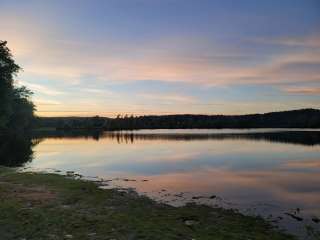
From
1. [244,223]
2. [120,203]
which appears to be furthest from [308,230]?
[120,203]

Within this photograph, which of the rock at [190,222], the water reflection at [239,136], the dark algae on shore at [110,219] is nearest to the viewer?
the dark algae on shore at [110,219]

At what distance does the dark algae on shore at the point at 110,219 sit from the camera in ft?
34.6

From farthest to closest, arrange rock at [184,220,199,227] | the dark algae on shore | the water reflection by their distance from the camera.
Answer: the water reflection < rock at [184,220,199,227] < the dark algae on shore

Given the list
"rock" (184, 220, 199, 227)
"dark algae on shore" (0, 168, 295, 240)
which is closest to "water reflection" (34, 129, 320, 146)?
"dark algae on shore" (0, 168, 295, 240)

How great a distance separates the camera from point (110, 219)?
12.3 m

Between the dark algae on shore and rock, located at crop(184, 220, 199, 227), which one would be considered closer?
the dark algae on shore

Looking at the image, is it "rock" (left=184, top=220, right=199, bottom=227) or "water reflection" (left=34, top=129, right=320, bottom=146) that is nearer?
"rock" (left=184, top=220, right=199, bottom=227)

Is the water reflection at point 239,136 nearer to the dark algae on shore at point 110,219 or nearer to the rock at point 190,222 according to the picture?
the dark algae on shore at point 110,219

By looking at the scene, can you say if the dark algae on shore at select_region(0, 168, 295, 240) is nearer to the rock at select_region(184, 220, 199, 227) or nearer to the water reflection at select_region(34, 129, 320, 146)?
the rock at select_region(184, 220, 199, 227)

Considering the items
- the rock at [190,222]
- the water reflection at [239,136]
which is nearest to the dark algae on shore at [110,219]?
the rock at [190,222]

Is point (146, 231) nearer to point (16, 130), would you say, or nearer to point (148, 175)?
point (148, 175)

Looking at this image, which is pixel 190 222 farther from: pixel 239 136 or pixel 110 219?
pixel 239 136

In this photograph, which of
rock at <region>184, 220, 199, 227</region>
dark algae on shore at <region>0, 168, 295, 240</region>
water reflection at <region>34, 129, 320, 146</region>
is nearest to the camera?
dark algae on shore at <region>0, 168, 295, 240</region>

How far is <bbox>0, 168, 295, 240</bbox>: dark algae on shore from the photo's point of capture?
10539 mm
